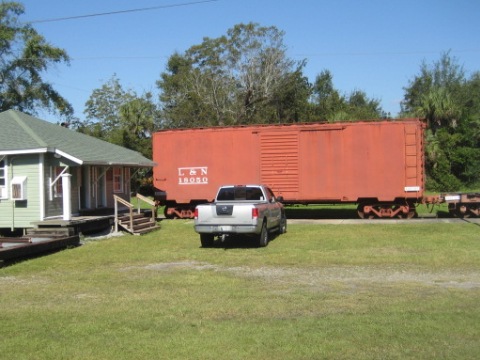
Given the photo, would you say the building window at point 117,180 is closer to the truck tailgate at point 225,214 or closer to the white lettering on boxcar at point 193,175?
the white lettering on boxcar at point 193,175

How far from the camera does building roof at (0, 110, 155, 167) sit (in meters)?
18.0

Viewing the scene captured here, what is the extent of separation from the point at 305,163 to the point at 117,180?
316 inches

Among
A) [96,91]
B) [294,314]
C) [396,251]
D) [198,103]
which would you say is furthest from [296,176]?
[96,91]

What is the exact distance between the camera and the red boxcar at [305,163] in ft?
73.2

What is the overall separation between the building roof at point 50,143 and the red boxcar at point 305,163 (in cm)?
184

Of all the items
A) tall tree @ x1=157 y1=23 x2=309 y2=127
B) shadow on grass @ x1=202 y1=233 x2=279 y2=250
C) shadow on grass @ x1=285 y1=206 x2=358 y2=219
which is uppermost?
tall tree @ x1=157 y1=23 x2=309 y2=127

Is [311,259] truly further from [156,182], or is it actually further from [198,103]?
[198,103]

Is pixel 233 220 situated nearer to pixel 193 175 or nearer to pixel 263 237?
pixel 263 237

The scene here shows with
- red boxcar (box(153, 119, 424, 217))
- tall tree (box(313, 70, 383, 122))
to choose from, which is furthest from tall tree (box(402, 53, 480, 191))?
red boxcar (box(153, 119, 424, 217))

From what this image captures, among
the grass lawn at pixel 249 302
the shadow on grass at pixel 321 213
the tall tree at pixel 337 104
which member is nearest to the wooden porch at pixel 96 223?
the grass lawn at pixel 249 302

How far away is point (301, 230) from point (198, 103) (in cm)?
3149

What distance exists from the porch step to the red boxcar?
386 cm

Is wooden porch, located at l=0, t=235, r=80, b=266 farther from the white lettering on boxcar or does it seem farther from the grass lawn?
the white lettering on boxcar

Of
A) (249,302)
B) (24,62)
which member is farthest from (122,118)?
(249,302)
